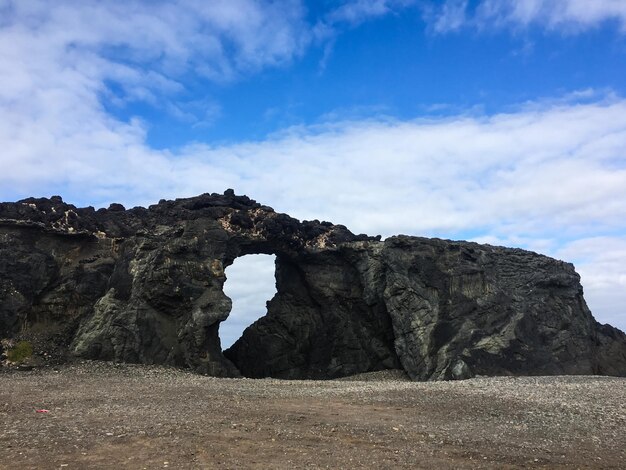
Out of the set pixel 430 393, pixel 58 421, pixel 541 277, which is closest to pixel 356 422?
pixel 430 393

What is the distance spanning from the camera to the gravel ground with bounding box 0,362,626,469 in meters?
11.3

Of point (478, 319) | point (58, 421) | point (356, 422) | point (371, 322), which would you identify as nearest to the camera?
point (58, 421)

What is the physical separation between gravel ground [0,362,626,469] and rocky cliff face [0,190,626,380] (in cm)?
674

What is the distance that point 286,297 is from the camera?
134ft

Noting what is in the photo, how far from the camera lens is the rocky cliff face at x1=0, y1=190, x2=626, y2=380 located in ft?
94.8

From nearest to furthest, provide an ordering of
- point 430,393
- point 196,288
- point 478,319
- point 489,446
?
1. point 489,446
2. point 430,393
3. point 196,288
4. point 478,319

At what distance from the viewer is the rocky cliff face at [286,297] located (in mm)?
28891

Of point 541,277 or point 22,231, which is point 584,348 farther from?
point 22,231

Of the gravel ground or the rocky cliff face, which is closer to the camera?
the gravel ground

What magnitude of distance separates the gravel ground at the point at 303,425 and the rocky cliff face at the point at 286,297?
6740mm

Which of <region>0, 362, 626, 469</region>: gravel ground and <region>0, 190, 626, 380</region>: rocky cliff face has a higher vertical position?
<region>0, 190, 626, 380</region>: rocky cliff face

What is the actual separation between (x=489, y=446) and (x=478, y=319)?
74.0ft

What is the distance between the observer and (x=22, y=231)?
29.7 m

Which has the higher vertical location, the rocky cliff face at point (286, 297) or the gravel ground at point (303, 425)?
the rocky cliff face at point (286, 297)
